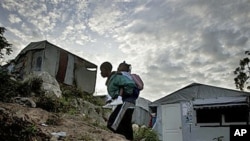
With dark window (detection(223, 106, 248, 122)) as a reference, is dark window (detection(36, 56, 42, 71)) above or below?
above

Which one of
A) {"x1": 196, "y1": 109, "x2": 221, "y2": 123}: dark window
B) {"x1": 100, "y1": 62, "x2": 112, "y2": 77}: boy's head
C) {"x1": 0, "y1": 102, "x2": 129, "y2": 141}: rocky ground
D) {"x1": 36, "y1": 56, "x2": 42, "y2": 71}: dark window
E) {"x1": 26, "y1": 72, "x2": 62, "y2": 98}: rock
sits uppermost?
{"x1": 36, "y1": 56, "x2": 42, "y2": 71}: dark window

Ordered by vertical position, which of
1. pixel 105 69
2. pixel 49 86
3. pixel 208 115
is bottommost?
pixel 208 115

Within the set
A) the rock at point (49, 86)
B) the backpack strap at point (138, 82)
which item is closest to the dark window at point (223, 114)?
the rock at point (49, 86)

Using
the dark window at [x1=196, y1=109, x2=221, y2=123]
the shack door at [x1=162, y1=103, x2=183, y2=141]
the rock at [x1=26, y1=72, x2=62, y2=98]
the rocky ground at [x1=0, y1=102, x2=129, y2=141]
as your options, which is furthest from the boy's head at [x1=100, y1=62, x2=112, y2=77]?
the shack door at [x1=162, y1=103, x2=183, y2=141]

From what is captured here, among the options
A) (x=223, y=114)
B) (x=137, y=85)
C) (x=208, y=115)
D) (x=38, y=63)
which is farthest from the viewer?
(x=38, y=63)

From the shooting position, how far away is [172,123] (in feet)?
42.5

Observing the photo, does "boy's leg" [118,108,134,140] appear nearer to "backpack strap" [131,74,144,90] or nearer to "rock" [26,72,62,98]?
"backpack strap" [131,74,144,90]

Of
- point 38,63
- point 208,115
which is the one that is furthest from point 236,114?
point 38,63

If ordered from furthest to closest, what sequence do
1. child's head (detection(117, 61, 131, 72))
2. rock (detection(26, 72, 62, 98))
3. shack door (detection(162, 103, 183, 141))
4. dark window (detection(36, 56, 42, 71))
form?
dark window (detection(36, 56, 42, 71)), shack door (detection(162, 103, 183, 141)), rock (detection(26, 72, 62, 98)), child's head (detection(117, 61, 131, 72))

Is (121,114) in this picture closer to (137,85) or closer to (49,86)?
(137,85)

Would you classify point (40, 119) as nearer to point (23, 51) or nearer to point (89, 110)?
point (89, 110)

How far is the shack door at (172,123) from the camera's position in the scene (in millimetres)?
12766

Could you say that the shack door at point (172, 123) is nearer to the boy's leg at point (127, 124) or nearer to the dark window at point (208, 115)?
the dark window at point (208, 115)

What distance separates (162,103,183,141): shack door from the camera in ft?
41.9
